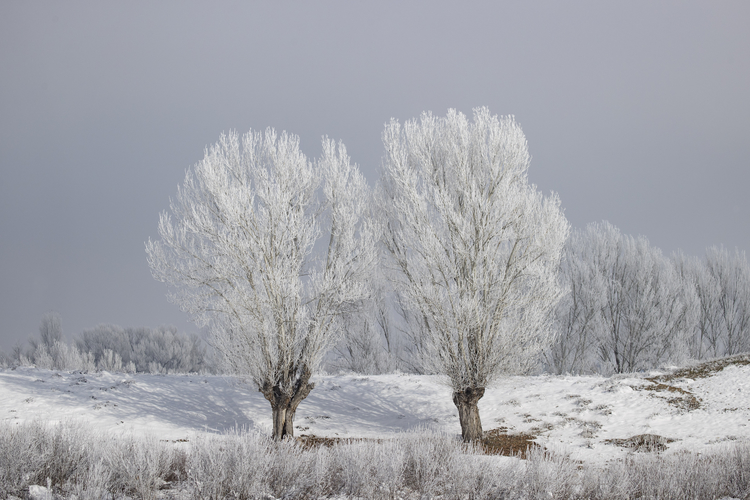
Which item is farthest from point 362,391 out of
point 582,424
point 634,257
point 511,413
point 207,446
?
point 634,257

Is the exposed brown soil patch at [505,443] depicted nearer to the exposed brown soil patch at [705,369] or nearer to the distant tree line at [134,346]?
the exposed brown soil patch at [705,369]

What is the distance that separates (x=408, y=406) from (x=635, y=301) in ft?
51.4

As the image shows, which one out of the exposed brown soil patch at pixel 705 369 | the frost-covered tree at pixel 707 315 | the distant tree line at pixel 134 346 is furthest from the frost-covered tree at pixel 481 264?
the distant tree line at pixel 134 346

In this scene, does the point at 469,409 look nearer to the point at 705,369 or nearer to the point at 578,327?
the point at 705,369

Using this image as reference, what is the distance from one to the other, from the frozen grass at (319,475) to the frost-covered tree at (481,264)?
457cm

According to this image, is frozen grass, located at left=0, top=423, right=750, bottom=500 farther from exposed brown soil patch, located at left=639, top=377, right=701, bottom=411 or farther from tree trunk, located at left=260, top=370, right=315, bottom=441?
exposed brown soil patch, located at left=639, top=377, right=701, bottom=411

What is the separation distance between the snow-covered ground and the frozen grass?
119 inches

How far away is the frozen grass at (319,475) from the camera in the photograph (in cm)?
543

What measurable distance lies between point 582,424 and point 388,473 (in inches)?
296

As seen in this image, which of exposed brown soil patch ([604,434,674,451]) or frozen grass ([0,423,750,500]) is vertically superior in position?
frozen grass ([0,423,750,500])

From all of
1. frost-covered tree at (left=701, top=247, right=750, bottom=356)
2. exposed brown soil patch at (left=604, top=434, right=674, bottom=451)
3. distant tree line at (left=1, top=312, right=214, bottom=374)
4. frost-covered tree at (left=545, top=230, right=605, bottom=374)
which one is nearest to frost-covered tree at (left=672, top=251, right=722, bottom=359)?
frost-covered tree at (left=701, top=247, right=750, bottom=356)

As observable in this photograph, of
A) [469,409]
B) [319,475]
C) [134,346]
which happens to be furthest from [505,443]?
[134,346]

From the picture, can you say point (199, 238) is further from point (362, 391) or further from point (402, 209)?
point (362, 391)

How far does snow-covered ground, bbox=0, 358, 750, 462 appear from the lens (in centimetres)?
1060
